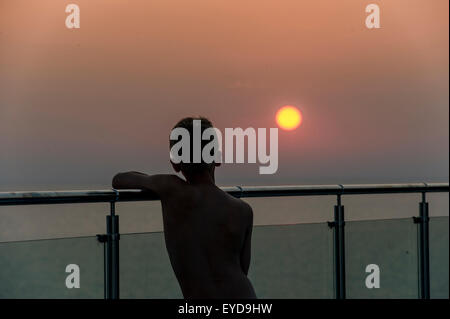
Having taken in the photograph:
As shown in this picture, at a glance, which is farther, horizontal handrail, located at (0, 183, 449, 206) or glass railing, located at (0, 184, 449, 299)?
glass railing, located at (0, 184, 449, 299)

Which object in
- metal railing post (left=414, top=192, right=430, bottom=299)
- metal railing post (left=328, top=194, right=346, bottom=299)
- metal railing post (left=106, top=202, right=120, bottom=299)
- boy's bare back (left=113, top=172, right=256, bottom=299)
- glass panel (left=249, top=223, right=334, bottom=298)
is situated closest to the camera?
boy's bare back (left=113, top=172, right=256, bottom=299)

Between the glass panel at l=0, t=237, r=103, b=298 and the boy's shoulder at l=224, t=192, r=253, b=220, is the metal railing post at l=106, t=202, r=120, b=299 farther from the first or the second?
the boy's shoulder at l=224, t=192, r=253, b=220

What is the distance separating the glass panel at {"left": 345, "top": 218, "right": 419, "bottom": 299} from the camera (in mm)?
3965

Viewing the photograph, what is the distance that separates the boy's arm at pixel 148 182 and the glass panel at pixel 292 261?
0.96m

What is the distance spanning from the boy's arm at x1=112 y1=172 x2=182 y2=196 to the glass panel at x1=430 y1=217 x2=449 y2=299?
7.66 ft

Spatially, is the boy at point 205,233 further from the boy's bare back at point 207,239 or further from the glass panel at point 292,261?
the glass panel at point 292,261

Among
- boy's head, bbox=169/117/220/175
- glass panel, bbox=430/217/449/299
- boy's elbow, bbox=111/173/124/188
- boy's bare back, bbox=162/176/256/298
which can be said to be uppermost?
boy's head, bbox=169/117/220/175

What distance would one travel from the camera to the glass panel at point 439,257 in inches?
175

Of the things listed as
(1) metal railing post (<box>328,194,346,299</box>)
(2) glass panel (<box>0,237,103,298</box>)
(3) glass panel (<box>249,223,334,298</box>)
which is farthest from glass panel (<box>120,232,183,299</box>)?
(1) metal railing post (<box>328,194,346,299</box>)

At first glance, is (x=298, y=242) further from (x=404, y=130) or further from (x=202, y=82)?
(x=404, y=130)

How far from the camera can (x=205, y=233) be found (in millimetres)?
2541
